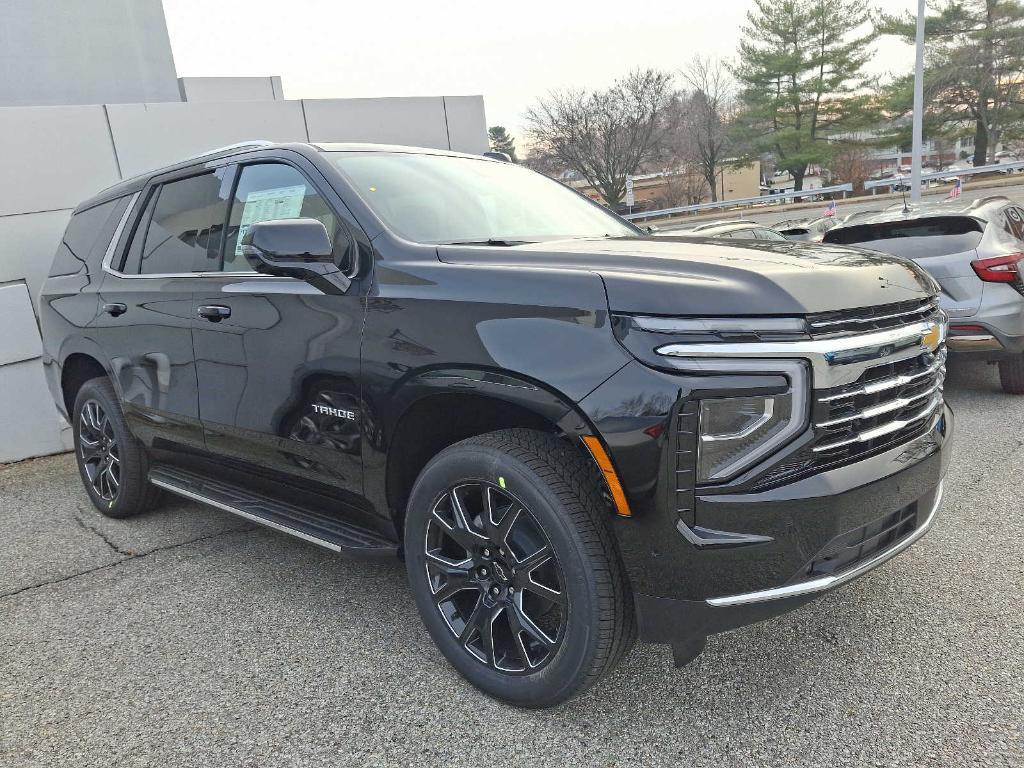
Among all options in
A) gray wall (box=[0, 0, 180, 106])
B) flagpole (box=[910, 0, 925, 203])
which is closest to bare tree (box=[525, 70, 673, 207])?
flagpole (box=[910, 0, 925, 203])

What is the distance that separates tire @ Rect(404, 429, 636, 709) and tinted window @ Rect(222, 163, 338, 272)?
119 cm

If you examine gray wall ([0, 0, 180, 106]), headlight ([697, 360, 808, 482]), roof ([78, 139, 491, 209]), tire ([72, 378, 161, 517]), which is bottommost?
tire ([72, 378, 161, 517])

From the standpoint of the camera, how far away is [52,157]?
617 centimetres

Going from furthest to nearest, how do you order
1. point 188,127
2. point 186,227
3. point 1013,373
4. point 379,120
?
1. point 379,120
2. point 188,127
3. point 1013,373
4. point 186,227

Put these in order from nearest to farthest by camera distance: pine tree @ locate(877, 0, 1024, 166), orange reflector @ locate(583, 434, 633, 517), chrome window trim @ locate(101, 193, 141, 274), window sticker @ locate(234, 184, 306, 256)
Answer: orange reflector @ locate(583, 434, 633, 517)
window sticker @ locate(234, 184, 306, 256)
chrome window trim @ locate(101, 193, 141, 274)
pine tree @ locate(877, 0, 1024, 166)

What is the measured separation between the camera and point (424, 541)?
261 cm

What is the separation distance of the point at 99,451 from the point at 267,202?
2225mm

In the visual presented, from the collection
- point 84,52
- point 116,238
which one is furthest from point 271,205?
point 84,52

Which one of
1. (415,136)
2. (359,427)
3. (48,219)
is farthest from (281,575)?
(415,136)

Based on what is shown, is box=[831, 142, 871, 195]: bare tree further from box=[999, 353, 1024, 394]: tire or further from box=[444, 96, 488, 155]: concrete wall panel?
box=[999, 353, 1024, 394]: tire

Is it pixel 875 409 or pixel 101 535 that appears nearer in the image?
pixel 875 409

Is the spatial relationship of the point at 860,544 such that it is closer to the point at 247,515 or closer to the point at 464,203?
the point at 464,203

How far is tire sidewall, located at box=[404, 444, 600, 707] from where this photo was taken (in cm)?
219

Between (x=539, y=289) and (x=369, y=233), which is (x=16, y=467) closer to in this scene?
(x=369, y=233)
